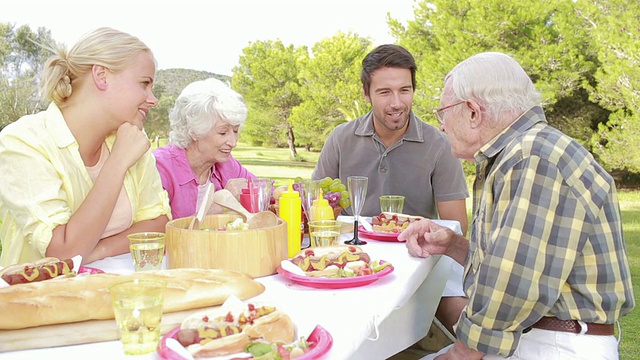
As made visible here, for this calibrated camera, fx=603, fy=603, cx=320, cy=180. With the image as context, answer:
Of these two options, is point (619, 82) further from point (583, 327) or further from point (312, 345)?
point (312, 345)

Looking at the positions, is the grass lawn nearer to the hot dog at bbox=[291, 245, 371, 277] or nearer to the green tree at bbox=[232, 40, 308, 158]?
the green tree at bbox=[232, 40, 308, 158]

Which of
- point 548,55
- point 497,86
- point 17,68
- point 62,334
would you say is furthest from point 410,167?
point 17,68

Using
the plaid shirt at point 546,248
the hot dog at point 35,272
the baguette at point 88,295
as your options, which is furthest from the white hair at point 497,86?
the hot dog at point 35,272

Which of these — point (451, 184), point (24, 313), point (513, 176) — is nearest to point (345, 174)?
point (451, 184)

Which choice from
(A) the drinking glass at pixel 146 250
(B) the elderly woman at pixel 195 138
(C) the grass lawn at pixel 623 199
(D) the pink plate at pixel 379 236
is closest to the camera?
(A) the drinking glass at pixel 146 250

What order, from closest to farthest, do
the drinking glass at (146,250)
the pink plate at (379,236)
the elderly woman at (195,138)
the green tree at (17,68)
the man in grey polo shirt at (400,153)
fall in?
the drinking glass at (146,250) < the pink plate at (379,236) < the elderly woman at (195,138) < the man in grey polo shirt at (400,153) < the green tree at (17,68)

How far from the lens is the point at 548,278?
5.61 ft

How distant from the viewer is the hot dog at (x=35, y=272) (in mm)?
1545

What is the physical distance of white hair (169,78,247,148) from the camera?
3.29 metres

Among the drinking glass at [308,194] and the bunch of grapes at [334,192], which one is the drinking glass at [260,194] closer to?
the drinking glass at [308,194]

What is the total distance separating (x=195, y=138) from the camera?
11.0ft

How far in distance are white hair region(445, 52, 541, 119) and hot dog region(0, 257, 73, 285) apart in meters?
1.36

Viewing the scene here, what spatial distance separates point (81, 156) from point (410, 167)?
2124 mm

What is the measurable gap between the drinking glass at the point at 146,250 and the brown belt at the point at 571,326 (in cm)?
118
